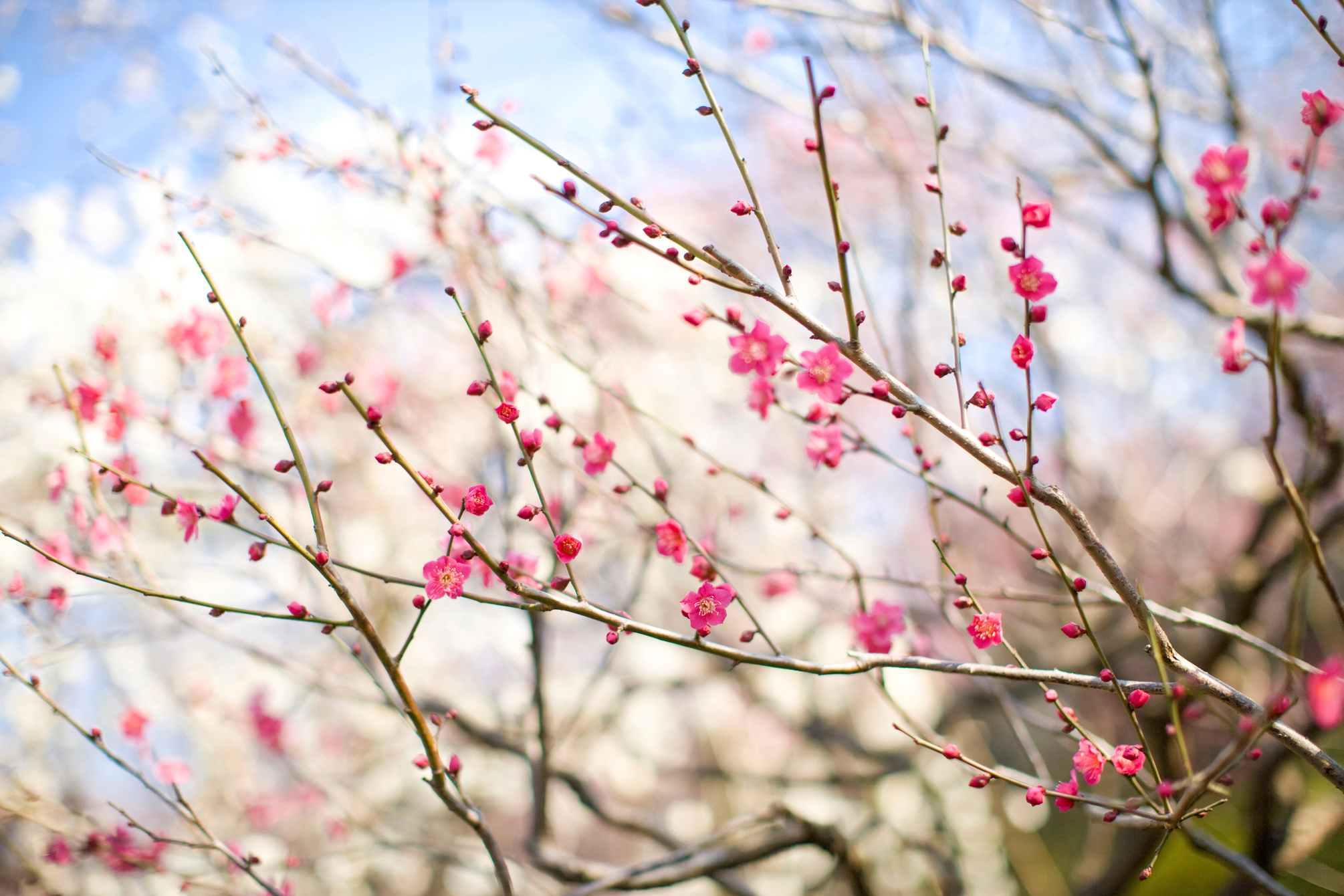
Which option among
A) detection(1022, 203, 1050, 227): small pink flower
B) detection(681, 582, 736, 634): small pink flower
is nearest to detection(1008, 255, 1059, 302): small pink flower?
detection(1022, 203, 1050, 227): small pink flower

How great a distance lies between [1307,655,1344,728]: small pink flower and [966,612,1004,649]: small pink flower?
0.55 metres

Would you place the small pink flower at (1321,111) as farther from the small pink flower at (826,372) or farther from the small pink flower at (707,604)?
the small pink flower at (707,604)

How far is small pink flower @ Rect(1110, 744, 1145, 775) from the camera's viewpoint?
1.28m

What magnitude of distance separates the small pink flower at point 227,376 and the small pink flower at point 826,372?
6.65 ft

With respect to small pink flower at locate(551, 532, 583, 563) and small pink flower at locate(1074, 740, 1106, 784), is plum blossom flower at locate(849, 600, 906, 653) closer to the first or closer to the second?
small pink flower at locate(1074, 740, 1106, 784)

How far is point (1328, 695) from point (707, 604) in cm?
92

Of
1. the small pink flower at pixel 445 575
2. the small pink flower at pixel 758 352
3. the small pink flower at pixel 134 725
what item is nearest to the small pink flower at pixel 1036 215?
the small pink flower at pixel 758 352

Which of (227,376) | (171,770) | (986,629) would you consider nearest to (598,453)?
(986,629)

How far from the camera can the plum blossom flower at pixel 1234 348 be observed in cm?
129

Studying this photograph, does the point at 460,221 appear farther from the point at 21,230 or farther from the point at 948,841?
the point at 21,230

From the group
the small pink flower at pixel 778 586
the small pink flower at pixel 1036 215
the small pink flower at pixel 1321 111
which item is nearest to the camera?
the small pink flower at pixel 1321 111

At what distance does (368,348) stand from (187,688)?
3.09 m

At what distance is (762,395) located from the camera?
5.34ft

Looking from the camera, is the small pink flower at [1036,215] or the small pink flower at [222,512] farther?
the small pink flower at [222,512]
